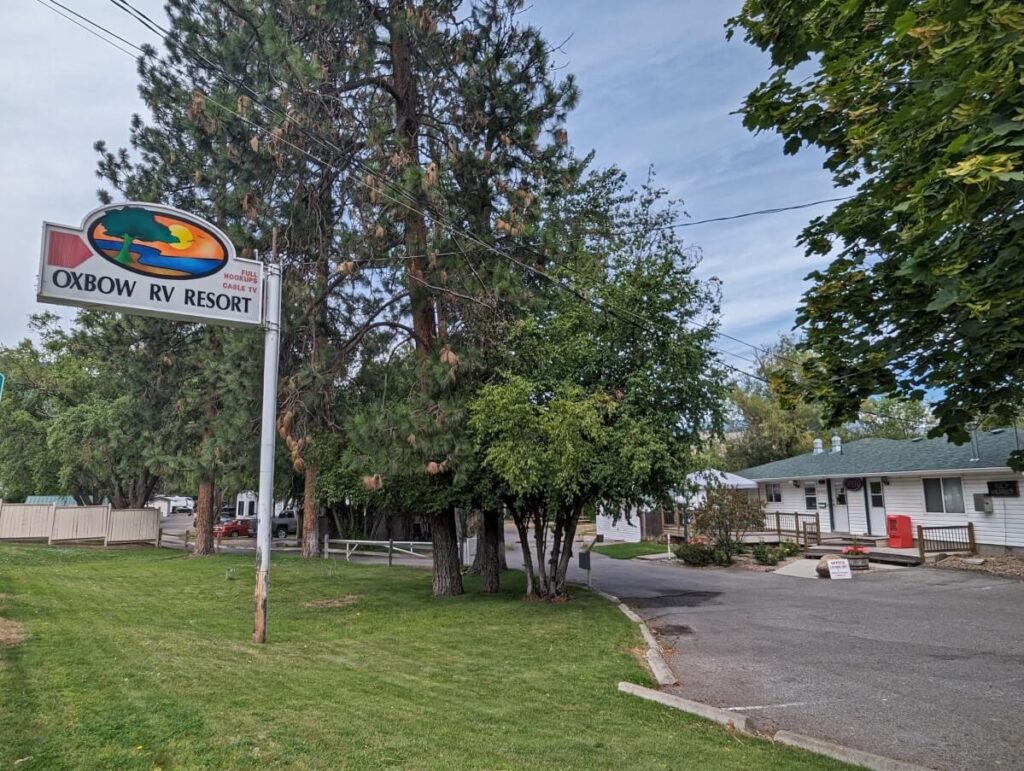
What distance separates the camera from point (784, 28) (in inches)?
222

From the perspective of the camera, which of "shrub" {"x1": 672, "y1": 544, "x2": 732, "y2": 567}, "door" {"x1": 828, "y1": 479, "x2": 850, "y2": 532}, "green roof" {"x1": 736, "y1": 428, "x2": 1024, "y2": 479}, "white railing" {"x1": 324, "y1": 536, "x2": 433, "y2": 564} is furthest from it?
"door" {"x1": 828, "y1": 479, "x2": 850, "y2": 532}

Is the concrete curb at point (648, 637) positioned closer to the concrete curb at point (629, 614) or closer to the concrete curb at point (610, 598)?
the concrete curb at point (629, 614)

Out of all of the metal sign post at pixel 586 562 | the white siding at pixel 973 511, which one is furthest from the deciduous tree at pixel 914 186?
the white siding at pixel 973 511

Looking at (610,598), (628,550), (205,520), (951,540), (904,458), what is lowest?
(628,550)

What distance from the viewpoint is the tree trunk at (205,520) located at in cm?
2372

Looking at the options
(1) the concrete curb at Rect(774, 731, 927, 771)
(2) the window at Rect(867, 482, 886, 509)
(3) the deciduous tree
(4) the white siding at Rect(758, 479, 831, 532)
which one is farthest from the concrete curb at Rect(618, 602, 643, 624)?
(2) the window at Rect(867, 482, 886, 509)

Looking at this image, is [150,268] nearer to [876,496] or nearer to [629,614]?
[629,614]

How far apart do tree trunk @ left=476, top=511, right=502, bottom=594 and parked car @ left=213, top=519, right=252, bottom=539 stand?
26.8 metres

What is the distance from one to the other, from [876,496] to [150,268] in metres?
23.2

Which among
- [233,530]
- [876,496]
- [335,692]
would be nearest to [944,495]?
[876,496]

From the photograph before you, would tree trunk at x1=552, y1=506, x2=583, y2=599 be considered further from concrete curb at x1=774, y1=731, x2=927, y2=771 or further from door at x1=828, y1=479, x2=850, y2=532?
door at x1=828, y1=479, x2=850, y2=532

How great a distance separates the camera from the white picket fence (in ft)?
84.6

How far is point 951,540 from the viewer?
19125 millimetres

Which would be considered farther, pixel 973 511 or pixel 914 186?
pixel 973 511
